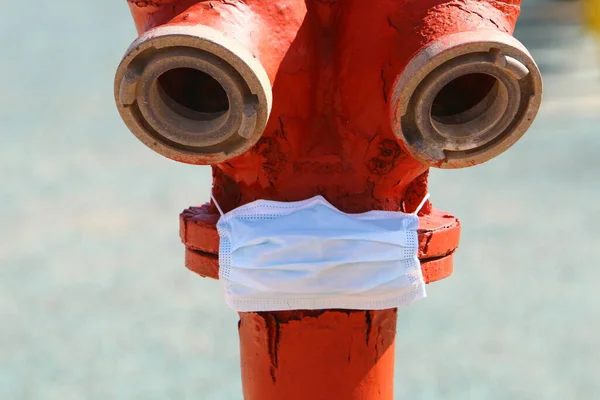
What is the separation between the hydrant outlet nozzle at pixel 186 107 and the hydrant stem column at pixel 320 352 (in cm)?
35

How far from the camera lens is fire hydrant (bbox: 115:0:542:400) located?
1196 mm

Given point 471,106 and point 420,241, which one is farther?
point 420,241

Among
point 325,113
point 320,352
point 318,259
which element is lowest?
point 320,352

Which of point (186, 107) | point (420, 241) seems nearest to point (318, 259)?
point (420, 241)

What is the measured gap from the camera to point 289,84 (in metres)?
1.37

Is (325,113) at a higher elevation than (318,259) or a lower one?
higher

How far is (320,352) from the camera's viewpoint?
4.79 ft

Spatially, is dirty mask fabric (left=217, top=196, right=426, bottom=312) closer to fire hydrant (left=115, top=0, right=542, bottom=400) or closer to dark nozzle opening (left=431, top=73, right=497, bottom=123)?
fire hydrant (left=115, top=0, right=542, bottom=400)

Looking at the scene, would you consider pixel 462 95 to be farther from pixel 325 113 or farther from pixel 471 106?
pixel 325 113

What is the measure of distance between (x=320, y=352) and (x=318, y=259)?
0.66 feet

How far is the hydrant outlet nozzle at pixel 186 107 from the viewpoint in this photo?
3.84 ft

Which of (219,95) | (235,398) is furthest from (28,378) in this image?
(219,95)

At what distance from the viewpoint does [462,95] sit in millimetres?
1351

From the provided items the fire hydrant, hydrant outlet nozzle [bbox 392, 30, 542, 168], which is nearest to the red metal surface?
the fire hydrant
